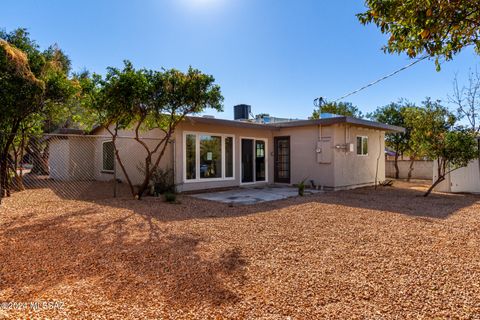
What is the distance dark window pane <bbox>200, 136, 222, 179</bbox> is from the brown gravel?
380 centimetres

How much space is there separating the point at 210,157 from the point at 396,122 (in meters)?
12.3

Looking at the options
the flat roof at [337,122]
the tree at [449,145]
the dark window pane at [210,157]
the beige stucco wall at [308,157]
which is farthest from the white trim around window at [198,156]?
the tree at [449,145]

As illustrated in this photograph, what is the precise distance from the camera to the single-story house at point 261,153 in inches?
392

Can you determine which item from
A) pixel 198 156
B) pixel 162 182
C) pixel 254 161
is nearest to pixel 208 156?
pixel 198 156

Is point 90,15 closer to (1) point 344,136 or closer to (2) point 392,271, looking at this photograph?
(1) point 344,136

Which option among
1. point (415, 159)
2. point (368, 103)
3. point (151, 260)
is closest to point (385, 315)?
point (151, 260)

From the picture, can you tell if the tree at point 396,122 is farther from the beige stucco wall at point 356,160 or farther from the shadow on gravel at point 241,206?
the shadow on gravel at point 241,206

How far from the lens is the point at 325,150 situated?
35.0 feet

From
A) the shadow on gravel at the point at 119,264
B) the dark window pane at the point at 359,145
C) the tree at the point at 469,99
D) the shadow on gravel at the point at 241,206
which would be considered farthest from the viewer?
the tree at the point at 469,99

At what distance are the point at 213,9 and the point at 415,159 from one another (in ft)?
46.0

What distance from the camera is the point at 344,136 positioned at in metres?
11.1

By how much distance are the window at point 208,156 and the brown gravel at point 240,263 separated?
3524 millimetres

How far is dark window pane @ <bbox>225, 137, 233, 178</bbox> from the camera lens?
10867 mm

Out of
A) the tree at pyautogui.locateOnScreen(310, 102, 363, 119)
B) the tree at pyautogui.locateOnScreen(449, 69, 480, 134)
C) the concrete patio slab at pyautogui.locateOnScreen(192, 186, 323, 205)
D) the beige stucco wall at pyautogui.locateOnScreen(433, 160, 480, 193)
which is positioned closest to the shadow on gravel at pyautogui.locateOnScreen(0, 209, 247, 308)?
the concrete patio slab at pyautogui.locateOnScreen(192, 186, 323, 205)
